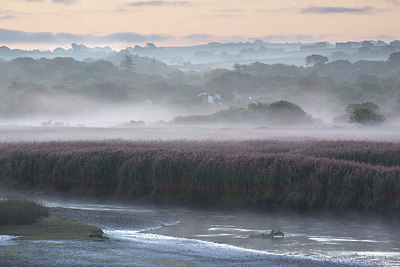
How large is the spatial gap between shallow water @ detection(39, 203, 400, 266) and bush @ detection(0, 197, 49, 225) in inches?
83.6

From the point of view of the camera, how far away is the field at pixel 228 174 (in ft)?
80.1

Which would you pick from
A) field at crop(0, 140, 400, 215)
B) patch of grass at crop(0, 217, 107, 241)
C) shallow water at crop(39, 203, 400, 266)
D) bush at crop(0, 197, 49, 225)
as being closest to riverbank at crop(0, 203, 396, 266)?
shallow water at crop(39, 203, 400, 266)

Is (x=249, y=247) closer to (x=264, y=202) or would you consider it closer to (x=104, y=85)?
(x=264, y=202)

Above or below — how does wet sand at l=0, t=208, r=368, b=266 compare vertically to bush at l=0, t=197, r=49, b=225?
below

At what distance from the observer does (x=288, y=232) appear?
780 inches

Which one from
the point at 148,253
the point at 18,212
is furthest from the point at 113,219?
the point at 148,253

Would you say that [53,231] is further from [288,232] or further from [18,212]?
[288,232]

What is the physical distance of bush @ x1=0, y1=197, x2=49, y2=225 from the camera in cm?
1764

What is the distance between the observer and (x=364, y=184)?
24219mm

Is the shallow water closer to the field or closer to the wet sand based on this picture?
the wet sand

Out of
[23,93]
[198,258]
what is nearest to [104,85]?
[23,93]

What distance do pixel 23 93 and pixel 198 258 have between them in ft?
507

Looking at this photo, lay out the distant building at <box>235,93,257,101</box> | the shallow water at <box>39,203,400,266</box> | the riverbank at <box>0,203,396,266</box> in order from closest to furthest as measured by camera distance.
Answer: the riverbank at <box>0,203,396,266</box> < the shallow water at <box>39,203,400,266</box> < the distant building at <box>235,93,257,101</box>

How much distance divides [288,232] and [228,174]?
7.89m
